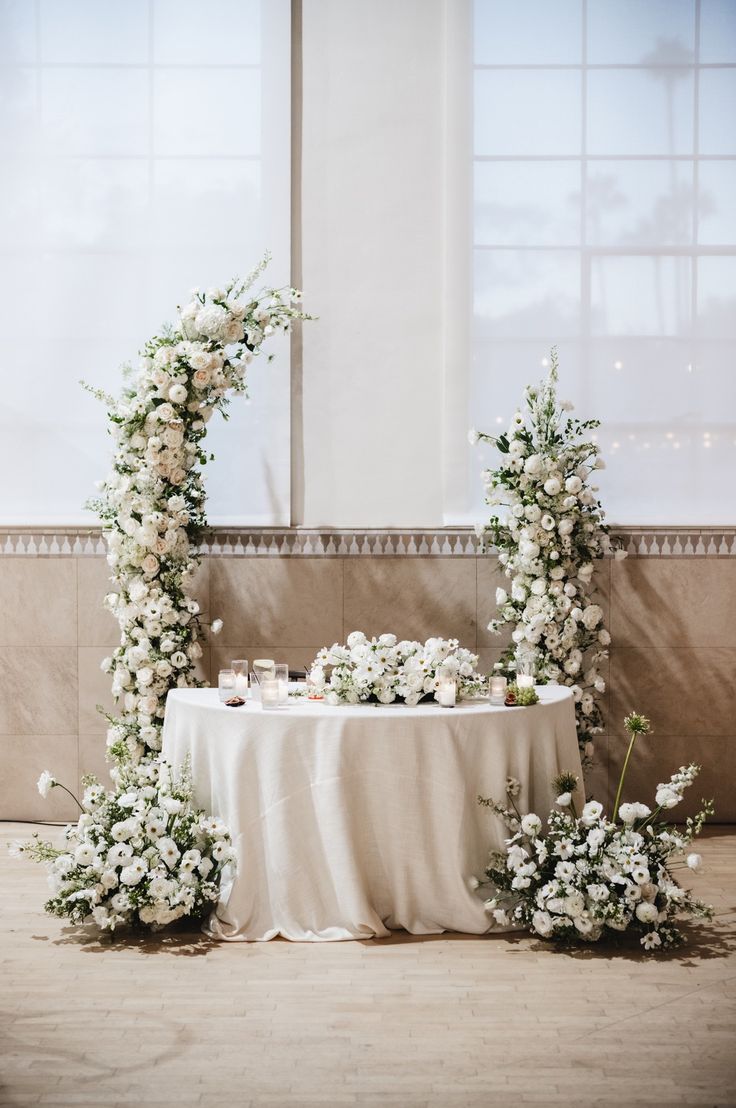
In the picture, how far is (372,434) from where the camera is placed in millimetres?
5551

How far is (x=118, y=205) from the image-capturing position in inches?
221

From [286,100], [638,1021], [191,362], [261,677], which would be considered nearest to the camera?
[638,1021]

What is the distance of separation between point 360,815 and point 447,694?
20.9 inches

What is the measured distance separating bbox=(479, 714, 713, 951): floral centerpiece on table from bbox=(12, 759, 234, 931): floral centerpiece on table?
1007 millimetres

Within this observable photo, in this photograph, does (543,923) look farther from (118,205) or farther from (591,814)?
(118,205)

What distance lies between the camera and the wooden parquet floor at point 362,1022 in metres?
2.81

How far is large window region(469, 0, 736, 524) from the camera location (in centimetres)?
554

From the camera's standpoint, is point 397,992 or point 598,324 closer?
point 397,992

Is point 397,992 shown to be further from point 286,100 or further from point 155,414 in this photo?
point 286,100

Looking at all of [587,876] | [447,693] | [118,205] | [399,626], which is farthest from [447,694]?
[118,205]

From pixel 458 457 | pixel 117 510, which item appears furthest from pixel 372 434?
pixel 117 510

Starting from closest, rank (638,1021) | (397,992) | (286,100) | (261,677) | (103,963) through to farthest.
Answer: (638,1021)
(397,992)
(103,963)
(261,677)
(286,100)

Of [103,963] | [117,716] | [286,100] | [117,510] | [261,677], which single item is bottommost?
[103,963]

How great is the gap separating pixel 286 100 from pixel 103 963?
410cm
